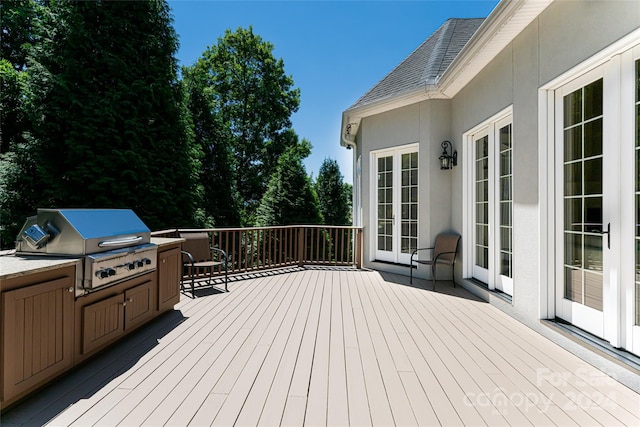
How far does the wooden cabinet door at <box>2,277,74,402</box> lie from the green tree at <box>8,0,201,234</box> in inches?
261

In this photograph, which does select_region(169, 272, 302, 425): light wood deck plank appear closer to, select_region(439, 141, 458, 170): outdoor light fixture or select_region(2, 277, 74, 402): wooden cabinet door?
select_region(2, 277, 74, 402): wooden cabinet door

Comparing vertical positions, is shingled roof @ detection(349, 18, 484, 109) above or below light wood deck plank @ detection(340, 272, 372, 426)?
above

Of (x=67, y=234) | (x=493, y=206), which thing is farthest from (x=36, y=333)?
(x=493, y=206)

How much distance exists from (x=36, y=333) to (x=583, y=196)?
4.02m

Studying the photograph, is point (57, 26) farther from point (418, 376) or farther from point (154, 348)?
point (418, 376)

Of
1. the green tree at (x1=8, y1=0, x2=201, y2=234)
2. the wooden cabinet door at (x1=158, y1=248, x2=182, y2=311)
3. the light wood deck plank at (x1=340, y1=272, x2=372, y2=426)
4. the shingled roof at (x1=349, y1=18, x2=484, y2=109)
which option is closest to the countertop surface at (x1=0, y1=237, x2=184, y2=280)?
the wooden cabinet door at (x1=158, y1=248, x2=182, y2=311)

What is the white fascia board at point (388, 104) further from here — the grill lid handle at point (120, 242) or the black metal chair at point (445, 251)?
the grill lid handle at point (120, 242)

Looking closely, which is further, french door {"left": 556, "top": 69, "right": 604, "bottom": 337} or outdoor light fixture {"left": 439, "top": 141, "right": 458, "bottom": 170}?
outdoor light fixture {"left": 439, "top": 141, "right": 458, "bottom": 170}

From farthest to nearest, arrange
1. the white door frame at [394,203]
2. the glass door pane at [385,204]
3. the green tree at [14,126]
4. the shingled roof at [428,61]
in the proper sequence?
Answer: the green tree at [14,126] < the glass door pane at [385,204] < the white door frame at [394,203] < the shingled roof at [428,61]

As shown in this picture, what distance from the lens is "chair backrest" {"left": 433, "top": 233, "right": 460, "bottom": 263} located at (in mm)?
4929

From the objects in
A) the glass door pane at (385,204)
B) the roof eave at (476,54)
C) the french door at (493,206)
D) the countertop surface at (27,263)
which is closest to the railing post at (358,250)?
the glass door pane at (385,204)

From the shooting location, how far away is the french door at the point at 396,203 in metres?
5.68

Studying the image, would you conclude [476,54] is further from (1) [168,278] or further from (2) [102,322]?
(2) [102,322]

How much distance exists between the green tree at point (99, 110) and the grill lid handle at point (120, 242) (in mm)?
5861
